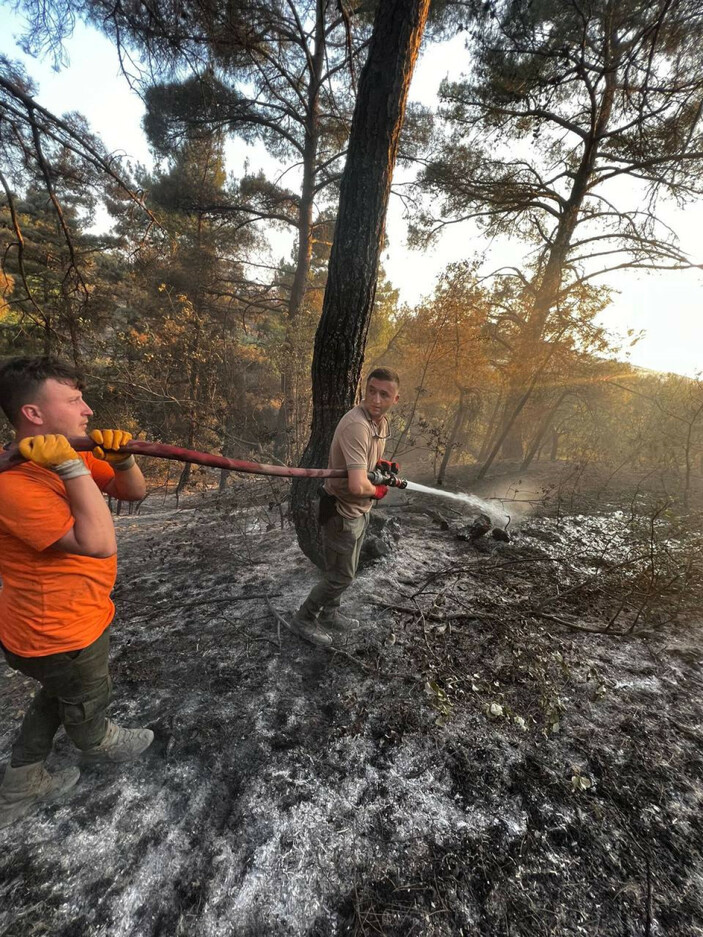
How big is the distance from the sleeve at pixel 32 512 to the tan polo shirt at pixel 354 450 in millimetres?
1658

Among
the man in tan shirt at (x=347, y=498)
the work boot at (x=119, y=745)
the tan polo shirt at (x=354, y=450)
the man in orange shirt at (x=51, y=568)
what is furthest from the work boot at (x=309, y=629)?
the man in orange shirt at (x=51, y=568)

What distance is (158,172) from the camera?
30.3ft

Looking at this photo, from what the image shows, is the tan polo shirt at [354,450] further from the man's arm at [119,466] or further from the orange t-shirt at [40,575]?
the orange t-shirt at [40,575]

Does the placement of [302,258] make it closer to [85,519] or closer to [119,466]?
[119,466]

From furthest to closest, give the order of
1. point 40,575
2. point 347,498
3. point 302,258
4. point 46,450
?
point 302,258
point 347,498
point 40,575
point 46,450

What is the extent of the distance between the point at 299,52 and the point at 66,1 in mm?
6649

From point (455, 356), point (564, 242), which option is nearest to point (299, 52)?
point (455, 356)

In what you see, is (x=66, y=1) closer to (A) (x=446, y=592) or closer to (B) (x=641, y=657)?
(A) (x=446, y=592)

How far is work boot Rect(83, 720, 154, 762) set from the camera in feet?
6.05

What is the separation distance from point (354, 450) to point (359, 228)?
2.28 m

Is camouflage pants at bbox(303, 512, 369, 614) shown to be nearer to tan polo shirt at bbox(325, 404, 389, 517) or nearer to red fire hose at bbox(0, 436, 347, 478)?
tan polo shirt at bbox(325, 404, 389, 517)

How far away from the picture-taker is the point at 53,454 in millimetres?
1313

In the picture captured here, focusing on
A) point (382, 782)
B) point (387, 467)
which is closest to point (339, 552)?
point (387, 467)

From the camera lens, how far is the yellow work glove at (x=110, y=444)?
5.28ft
